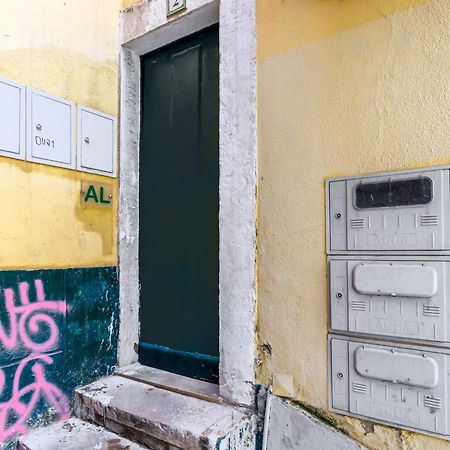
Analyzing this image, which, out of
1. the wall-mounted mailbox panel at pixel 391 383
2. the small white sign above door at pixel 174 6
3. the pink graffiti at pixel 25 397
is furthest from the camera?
the small white sign above door at pixel 174 6

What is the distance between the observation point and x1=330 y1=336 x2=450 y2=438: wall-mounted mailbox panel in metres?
1.51

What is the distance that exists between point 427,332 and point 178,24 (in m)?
2.26

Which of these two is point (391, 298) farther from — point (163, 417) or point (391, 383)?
point (163, 417)

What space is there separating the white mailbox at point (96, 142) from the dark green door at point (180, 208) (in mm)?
249

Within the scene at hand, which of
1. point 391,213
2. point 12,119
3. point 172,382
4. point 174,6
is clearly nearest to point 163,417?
point 172,382

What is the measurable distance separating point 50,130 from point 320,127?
5.04 feet

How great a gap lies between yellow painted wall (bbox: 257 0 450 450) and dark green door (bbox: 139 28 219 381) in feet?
1.56

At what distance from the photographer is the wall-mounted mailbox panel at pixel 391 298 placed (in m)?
1.51

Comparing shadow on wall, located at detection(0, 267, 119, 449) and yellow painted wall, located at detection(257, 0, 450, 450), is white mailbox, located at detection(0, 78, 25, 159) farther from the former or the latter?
yellow painted wall, located at detection(257, 0, 450, 450)

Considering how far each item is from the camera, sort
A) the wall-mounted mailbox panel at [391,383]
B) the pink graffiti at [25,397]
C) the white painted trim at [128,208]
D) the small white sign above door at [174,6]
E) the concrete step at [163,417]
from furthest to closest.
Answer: the white painted trim at [128,208] < the small white sign above door at [174,6] < the pink graffiti at [25,397] < the concrete step at [163,417] < the wall-mounted mailbox panel at [391,383]

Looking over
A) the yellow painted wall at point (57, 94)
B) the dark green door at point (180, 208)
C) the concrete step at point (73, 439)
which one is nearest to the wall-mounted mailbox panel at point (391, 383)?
the dark green door at point (180, 208)

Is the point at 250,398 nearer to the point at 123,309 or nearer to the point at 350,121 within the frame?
the point at 123,309

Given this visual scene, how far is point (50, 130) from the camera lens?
7.40ft

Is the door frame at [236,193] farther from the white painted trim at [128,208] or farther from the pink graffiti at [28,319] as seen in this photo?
the pink graffiti at [28,319]
